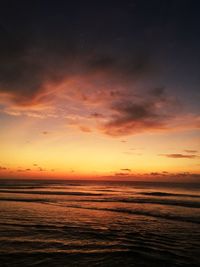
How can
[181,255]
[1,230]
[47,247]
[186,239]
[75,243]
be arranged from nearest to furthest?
A: [181,255], [47,247], [75,243], [186,239], [1,230]

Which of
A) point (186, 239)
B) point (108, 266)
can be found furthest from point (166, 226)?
point (108, 266)

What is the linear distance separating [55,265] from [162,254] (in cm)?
615

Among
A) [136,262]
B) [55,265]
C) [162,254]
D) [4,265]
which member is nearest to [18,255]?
[4,265]

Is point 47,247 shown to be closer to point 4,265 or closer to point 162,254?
point 4,265

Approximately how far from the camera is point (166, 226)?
21.5 meters

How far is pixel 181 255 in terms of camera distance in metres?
13.2

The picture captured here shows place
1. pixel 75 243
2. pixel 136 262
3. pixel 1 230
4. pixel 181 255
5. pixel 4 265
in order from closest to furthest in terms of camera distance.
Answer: pixel 4 265 < pixel 136 262 < pixel 181 255 < pixel 75 243 < pixel 1 230

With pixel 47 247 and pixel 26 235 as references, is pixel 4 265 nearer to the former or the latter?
pixel 47 247

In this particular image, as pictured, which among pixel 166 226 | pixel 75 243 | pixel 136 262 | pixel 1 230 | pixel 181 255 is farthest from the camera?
pixel 166 226

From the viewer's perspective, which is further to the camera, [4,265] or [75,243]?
[75,243]

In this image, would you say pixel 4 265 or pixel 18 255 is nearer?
pixel 4 265

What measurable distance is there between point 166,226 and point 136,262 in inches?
410

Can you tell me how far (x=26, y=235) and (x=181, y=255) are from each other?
35.1 feet

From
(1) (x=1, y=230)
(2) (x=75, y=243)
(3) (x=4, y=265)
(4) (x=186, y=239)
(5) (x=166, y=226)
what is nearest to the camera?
(3) (x=4, y=265)
